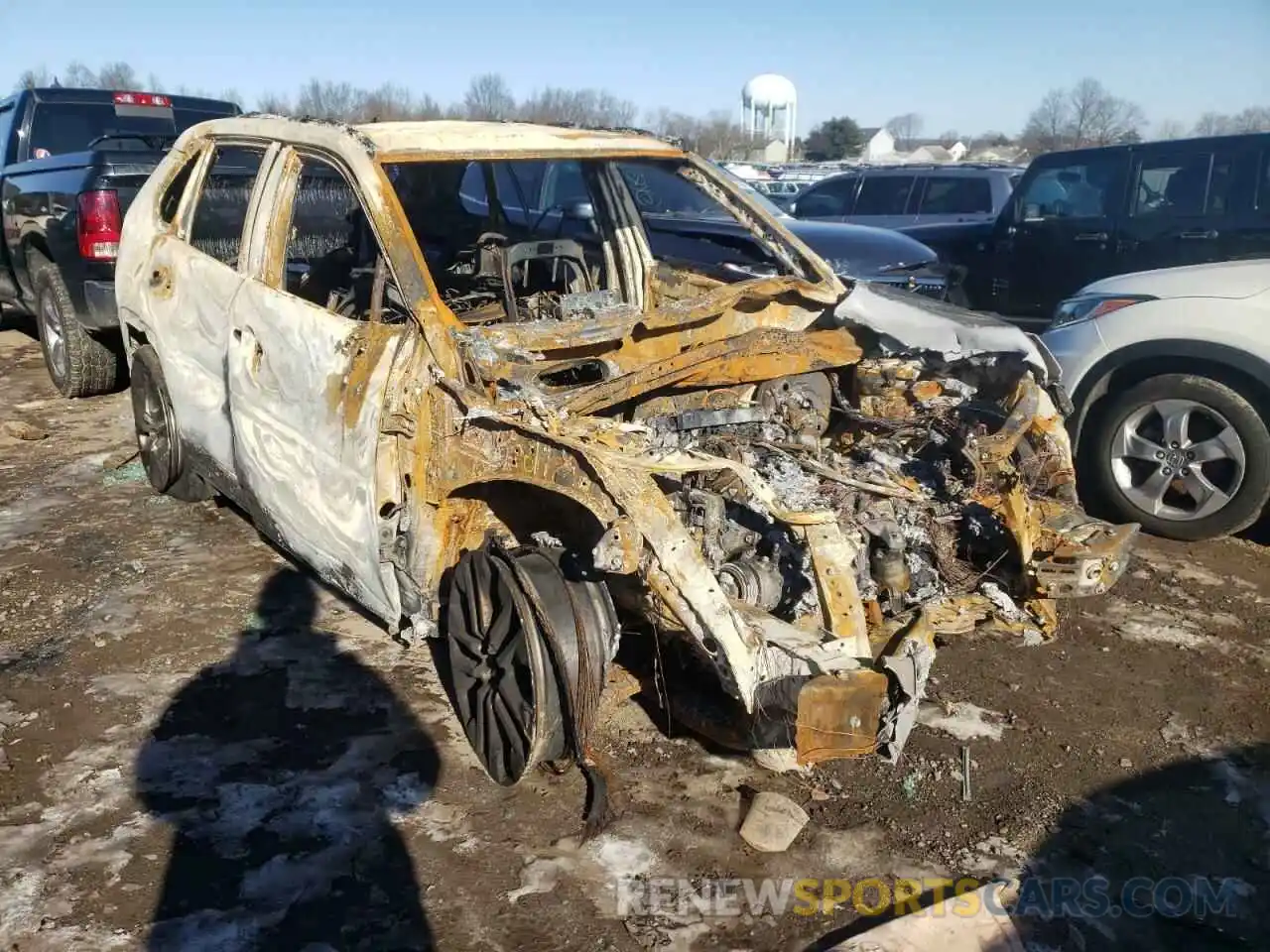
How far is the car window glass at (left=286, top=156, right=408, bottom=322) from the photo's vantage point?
342 cm

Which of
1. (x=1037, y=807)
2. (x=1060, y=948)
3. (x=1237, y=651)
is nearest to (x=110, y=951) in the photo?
(x=1060, y=948)

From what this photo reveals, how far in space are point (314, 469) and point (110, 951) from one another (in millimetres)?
1542

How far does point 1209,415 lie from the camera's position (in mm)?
4660

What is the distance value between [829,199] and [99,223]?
8.51m

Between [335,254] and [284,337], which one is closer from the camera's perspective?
[284,337]

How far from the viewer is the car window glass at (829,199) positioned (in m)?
12.2

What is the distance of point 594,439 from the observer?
9.23 feet

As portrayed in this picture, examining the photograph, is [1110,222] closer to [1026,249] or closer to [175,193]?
[1026,249]

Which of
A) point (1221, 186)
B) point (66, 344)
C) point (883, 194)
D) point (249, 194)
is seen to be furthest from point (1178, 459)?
point (883, 194)

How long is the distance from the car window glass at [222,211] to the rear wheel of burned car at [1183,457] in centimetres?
405

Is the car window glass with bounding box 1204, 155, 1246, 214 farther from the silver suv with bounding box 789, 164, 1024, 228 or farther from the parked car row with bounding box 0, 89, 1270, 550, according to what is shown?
the silver suv with bounding box 789, 164, 1024, 228

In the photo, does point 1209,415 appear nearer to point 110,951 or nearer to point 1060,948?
point 1060,948

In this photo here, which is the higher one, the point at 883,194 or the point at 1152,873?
the point at 883,194

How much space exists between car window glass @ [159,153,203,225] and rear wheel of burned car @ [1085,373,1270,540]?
4.45 metres
